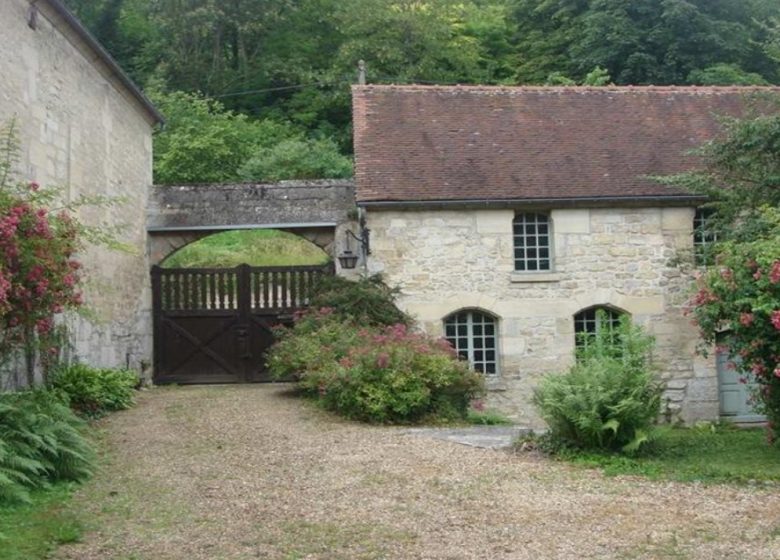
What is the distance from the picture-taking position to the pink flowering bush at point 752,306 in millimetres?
8727

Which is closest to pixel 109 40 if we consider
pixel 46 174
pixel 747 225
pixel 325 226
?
pixel 325 226

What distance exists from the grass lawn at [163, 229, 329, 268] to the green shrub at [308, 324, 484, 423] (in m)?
13.4

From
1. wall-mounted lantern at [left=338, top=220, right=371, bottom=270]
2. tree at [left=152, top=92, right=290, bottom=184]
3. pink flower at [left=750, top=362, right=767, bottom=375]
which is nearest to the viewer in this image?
pink flower at [left=750, top=362, right=767, bottom=375]

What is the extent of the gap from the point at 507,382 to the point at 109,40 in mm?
26162

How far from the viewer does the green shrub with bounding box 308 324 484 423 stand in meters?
10.3

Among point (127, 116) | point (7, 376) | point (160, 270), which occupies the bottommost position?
point (7, 376)

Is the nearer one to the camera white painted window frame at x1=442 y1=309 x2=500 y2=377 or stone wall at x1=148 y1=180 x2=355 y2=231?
white painted window frame at x1=442 y1=309 x2=500 y2=377

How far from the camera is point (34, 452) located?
692 centimetres

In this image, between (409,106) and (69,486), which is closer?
(69,486)

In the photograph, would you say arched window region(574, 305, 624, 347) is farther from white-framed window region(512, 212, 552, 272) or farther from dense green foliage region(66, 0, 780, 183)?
dense green foliage region(66, 0, 780, 183)

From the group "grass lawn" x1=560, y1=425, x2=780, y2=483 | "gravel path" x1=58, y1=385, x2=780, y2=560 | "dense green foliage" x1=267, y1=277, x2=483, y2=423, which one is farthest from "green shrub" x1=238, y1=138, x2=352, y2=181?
"grass lawn" x1=560, y1=425, x2=780, y2=483

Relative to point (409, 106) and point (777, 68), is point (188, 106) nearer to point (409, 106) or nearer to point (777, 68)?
point (409, 106)

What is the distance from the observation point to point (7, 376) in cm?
1027

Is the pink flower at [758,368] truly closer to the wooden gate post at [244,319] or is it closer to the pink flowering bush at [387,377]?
the pink flowering bush at [387,377]
